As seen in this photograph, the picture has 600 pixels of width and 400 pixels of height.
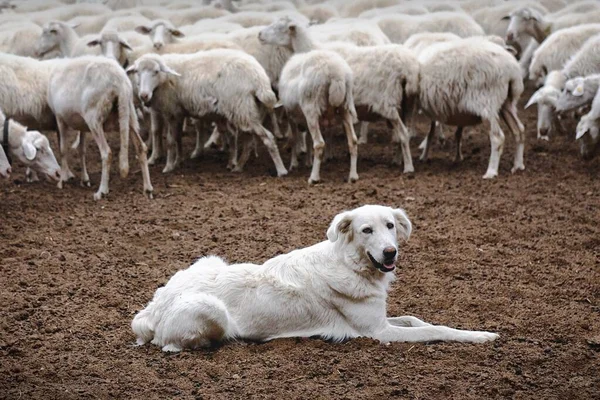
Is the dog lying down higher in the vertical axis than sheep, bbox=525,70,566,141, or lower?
higher

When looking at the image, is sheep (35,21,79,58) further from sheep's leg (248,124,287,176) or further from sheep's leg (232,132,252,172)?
sheep's leg (248,124,287,176)

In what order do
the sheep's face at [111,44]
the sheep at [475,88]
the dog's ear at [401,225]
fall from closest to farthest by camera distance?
the dog's ear at [401,225] → the sheep at [475,88] → the sheep's face at [111,44]

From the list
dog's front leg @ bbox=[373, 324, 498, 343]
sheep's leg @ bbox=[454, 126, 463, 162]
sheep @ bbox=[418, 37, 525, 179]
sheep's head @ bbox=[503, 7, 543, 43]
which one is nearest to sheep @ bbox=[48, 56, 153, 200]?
sheep @ bbox=[418, 37, 525, 179]

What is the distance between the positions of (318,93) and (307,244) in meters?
2.82

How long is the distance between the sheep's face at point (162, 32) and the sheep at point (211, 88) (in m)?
2.01

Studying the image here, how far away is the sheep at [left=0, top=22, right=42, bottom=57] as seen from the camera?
47.6 feet

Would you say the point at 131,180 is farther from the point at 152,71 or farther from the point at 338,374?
the point at 338,374

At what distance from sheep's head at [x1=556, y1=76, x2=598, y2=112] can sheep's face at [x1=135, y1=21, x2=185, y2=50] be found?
5.64m

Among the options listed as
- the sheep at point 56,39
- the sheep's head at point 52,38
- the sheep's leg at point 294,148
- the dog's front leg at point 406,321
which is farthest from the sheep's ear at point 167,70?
the dog's front leg at point 406,321

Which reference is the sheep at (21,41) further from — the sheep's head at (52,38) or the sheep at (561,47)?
the sheep at (561,47)

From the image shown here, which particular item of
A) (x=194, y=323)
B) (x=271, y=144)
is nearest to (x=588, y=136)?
(x=271, y=144)

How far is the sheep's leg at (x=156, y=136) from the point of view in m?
11.5

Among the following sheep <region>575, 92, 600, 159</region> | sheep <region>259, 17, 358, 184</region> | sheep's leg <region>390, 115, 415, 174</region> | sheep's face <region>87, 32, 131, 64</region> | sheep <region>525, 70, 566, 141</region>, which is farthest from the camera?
sheep's face <region>87, 32, 131, 64</region>

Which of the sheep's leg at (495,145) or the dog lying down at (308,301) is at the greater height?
the dog lying down at (308,301)
